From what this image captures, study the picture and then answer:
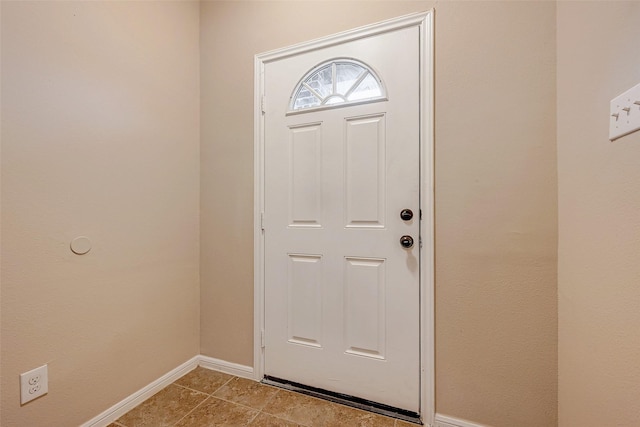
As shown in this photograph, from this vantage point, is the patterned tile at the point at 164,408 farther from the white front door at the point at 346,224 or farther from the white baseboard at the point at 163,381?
the white front door at the point at 346,224

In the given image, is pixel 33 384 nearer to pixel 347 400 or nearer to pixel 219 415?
pixel 219 415

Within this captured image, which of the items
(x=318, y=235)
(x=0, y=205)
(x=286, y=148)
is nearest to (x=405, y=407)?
(x=318, y=235)

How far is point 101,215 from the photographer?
143cm

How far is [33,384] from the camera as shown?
1.18 metres

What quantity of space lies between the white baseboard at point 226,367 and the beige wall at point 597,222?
1.64 meters

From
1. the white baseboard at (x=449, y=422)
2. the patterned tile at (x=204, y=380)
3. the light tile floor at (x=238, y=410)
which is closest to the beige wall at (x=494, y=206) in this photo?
the white baseboard at (x=449, y=422)

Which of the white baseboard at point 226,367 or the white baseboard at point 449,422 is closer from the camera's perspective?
the white baseboard at point 449,422

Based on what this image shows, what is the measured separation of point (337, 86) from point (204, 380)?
200cm

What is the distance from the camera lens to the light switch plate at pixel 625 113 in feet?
2.54

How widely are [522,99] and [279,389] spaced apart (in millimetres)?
2018

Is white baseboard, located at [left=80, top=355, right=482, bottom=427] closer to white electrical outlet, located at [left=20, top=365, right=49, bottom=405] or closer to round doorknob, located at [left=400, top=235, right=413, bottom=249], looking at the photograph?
white electrical outlet, located at [left=20, top=365, right=49, bottom=405]

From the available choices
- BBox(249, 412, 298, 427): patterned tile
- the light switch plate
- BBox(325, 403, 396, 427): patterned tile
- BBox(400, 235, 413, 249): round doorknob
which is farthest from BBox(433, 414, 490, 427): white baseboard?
the light switch plate

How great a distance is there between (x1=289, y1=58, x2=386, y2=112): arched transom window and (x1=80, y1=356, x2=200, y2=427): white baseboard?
5.98 ft

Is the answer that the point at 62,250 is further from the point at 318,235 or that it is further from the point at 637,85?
the point at 637,85
